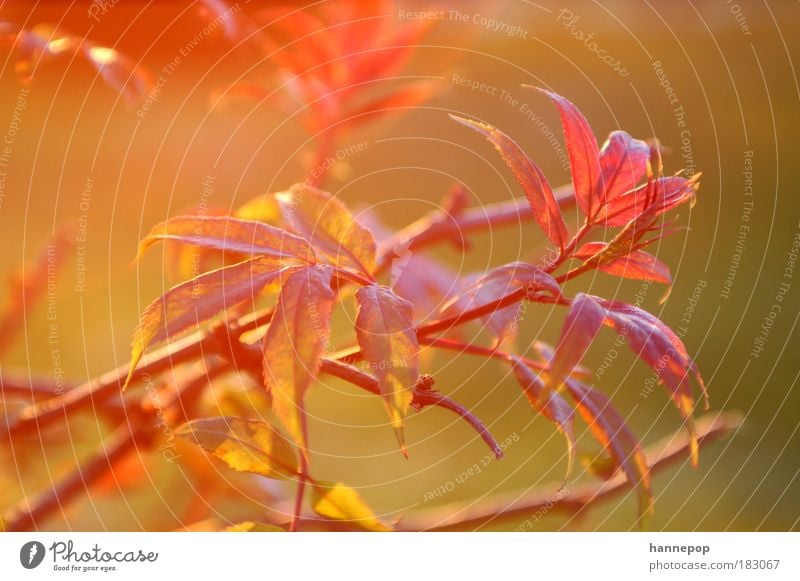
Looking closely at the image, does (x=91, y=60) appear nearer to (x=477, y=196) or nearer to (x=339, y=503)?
(x=339, y=503)

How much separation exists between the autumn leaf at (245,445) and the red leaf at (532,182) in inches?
5.7

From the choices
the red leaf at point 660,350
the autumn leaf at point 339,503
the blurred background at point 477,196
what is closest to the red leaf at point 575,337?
the red leaf at point 660,350

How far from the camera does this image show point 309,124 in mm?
505

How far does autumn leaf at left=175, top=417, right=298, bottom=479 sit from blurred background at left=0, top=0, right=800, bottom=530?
0.40m

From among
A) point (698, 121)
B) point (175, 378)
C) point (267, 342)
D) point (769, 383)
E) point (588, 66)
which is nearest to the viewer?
point (267, 342)

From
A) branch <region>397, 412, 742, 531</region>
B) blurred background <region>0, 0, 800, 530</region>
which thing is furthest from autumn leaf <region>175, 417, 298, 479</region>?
blurred background <region>0, 0, 800, 530</region>

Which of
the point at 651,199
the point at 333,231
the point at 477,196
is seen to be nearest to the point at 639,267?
the point at 651,199

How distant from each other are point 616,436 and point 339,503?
0.12m

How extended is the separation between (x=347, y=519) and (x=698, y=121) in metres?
1.21

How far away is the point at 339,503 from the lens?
34 centimetres

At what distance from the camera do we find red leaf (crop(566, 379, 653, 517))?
1.04ft
